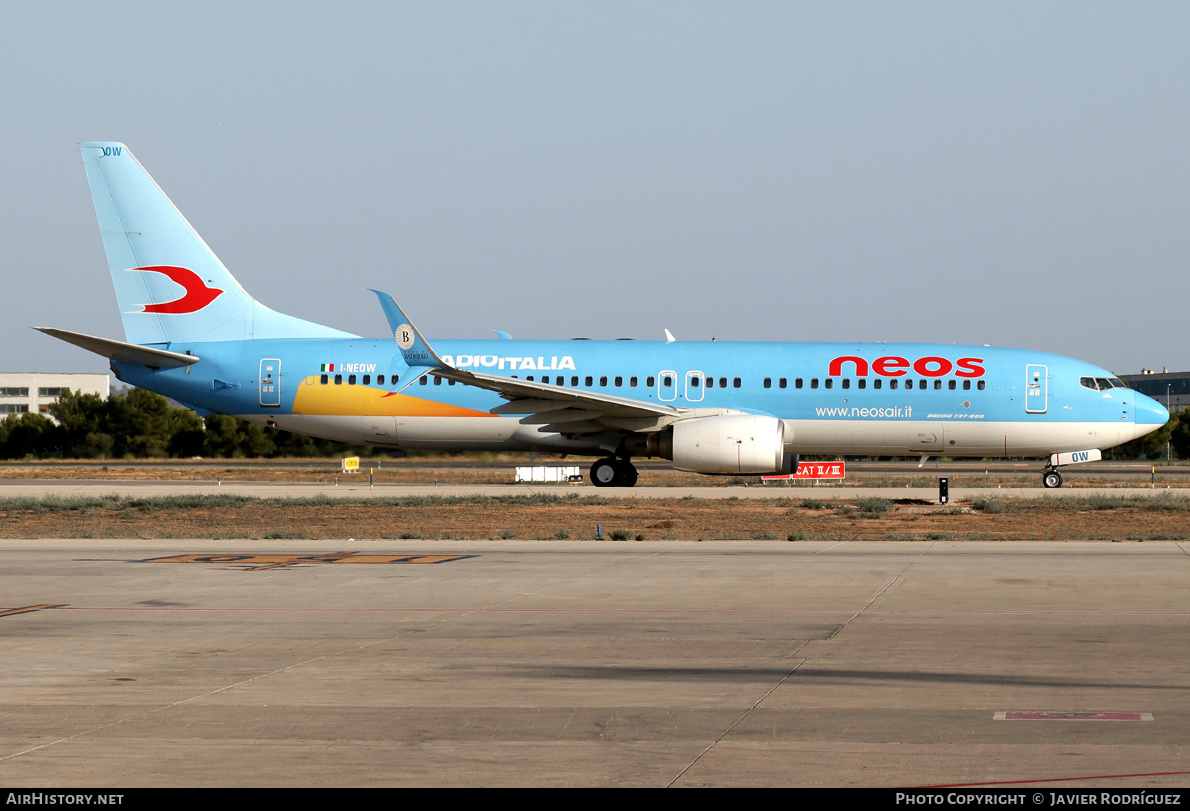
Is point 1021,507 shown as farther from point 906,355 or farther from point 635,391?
point 635,391

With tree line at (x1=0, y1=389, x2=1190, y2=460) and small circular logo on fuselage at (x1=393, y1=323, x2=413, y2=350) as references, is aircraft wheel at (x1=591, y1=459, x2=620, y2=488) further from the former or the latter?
tree line at (x1=0, y1=389, x2=1190, y2=460)

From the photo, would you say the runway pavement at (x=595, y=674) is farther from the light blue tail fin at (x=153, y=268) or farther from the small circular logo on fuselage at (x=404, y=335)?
the light blue tail fin at (x=153, y=268)

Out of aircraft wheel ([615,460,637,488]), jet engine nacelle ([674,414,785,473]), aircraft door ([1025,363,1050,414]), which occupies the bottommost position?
aircraft wheel ([615,460,637,488])

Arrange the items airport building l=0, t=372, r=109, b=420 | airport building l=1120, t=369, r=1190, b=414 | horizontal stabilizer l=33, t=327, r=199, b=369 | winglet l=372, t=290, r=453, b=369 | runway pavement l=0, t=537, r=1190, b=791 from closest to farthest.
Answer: runway pavement l=0, t=537, r=1190, b=791 < winglet l=372, t=290, r=453, b=369 < horizontal stabilizer l=33, t=327, r=199, b=369 < airport building l=1120, t=369, r=1190, b=414 < airport building l=0, t=372, r=109, b=420

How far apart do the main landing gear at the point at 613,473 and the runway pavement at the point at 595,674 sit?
1701 centimetres

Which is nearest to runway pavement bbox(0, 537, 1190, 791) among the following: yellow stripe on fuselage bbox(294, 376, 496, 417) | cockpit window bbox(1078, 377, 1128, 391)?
yellow stripe on fuselage bbox(294, 376, 496, 417)

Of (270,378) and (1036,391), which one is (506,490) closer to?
(270,378)

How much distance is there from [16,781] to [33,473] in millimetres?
47305

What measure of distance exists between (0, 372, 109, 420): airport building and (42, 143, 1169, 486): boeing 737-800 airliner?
401 feet

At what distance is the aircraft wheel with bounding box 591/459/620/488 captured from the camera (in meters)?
34.1

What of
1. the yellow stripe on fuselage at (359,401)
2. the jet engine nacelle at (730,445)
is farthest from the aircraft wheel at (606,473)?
the yellow stripe on fuselage at (359,401)

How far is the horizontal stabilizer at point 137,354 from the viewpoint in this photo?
32406mm

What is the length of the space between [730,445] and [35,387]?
459 ft
